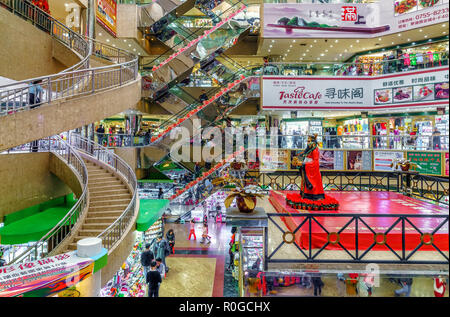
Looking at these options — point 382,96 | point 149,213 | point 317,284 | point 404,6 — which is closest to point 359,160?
point 382,96

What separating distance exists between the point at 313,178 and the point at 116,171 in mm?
8206

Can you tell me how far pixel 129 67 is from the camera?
949 centimetres

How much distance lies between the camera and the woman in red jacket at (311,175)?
5.57m

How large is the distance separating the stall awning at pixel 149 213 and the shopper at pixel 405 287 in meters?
8.33

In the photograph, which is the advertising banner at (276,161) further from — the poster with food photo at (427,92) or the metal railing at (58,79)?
the metal railing at (58,79)

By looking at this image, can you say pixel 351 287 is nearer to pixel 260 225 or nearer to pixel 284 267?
pixel 284 267

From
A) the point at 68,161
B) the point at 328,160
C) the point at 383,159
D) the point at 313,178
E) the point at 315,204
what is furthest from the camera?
the point at 328,160

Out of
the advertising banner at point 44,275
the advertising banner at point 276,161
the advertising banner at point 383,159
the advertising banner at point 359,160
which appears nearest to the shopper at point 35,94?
the advertising banner at point 44,275

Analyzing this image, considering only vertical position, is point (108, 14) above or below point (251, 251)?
above

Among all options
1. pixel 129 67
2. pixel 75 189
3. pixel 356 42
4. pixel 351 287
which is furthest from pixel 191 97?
pixel 351 287

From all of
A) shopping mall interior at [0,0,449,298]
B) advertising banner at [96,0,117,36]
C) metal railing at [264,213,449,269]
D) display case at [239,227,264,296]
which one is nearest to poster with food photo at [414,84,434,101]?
shopping mall interior at [0,0,449,298]

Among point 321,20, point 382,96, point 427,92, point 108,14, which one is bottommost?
point 427,92

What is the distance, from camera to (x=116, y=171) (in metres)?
10.7

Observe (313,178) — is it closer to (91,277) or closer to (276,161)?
(91,277)
